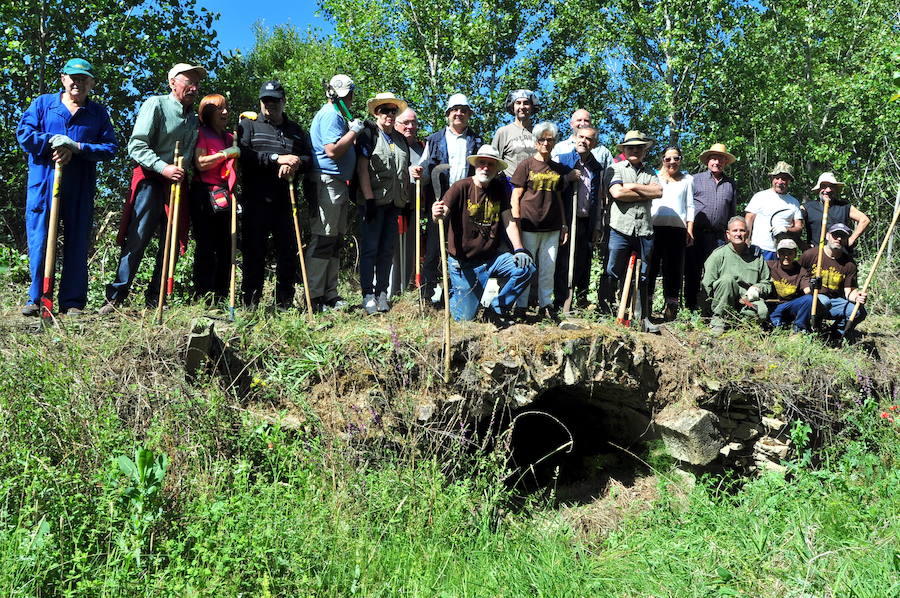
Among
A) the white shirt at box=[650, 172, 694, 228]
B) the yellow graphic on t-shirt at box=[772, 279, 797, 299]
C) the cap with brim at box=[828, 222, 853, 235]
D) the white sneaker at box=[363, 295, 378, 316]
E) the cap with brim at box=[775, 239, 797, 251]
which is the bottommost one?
the white sneaker at box=[363, 295, 378, 316]

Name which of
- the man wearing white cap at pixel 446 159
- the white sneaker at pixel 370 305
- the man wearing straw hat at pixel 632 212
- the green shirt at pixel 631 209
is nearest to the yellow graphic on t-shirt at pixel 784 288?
the man wearing straw hat at pixel 632 212

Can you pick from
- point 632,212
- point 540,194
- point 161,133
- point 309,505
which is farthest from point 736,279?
point 161,133

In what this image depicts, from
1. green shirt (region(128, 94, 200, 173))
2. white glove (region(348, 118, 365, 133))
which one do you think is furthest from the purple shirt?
green shirt (region(128, 94, 200, 173))

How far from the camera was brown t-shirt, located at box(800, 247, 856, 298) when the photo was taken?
333 inches

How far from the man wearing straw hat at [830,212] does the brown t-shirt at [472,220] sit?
4.34 m

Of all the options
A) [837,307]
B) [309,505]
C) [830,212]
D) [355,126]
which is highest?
[355,126]

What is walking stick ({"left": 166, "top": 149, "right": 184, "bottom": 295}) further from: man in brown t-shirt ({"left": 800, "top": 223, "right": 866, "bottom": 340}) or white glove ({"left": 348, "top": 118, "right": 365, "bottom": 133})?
man in brown t-shirt ({"left": 800, "top": 223, "right": 866, "bottom": 340})

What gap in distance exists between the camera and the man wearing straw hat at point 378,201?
24.1ft

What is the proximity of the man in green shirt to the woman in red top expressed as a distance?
5081 mm

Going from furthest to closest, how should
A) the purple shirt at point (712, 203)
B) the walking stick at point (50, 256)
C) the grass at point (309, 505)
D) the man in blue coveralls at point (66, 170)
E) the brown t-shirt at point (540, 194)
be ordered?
the purple shirt at point (712, 203), the brown t-shirt at point (540, 194), the man in blue coveralls at point (66, 170), the walking stick at point (50, 256), the grass at point (309, 505)

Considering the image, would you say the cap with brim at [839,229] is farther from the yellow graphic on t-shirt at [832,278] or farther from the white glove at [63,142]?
the white glove at [63,142]

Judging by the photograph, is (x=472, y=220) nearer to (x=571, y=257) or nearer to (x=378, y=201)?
(x=378, y=201)

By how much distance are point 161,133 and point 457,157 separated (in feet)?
9.19

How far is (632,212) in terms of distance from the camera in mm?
7840
